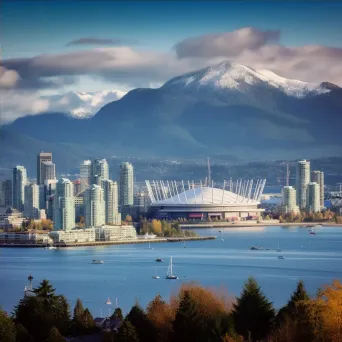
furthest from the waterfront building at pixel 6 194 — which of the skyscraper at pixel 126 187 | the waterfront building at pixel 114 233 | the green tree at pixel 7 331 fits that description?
the green tree at pixel 7 331

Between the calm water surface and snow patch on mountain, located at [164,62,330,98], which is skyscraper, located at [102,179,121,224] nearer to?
the calm water surface

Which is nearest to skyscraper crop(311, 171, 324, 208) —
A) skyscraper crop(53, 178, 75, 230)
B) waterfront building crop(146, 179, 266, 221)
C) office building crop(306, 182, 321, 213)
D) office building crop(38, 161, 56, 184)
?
office building crop(306, 182, 321, 213)

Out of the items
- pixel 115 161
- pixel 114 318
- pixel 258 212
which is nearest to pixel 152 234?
pixel 258 212

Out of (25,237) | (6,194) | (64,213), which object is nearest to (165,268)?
(25,237)

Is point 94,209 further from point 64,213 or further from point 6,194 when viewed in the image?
point 6,194

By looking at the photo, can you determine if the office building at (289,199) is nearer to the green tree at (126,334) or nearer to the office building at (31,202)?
the office building at (31,202)

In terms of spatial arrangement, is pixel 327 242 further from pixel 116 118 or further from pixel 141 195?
pixel 116 118
